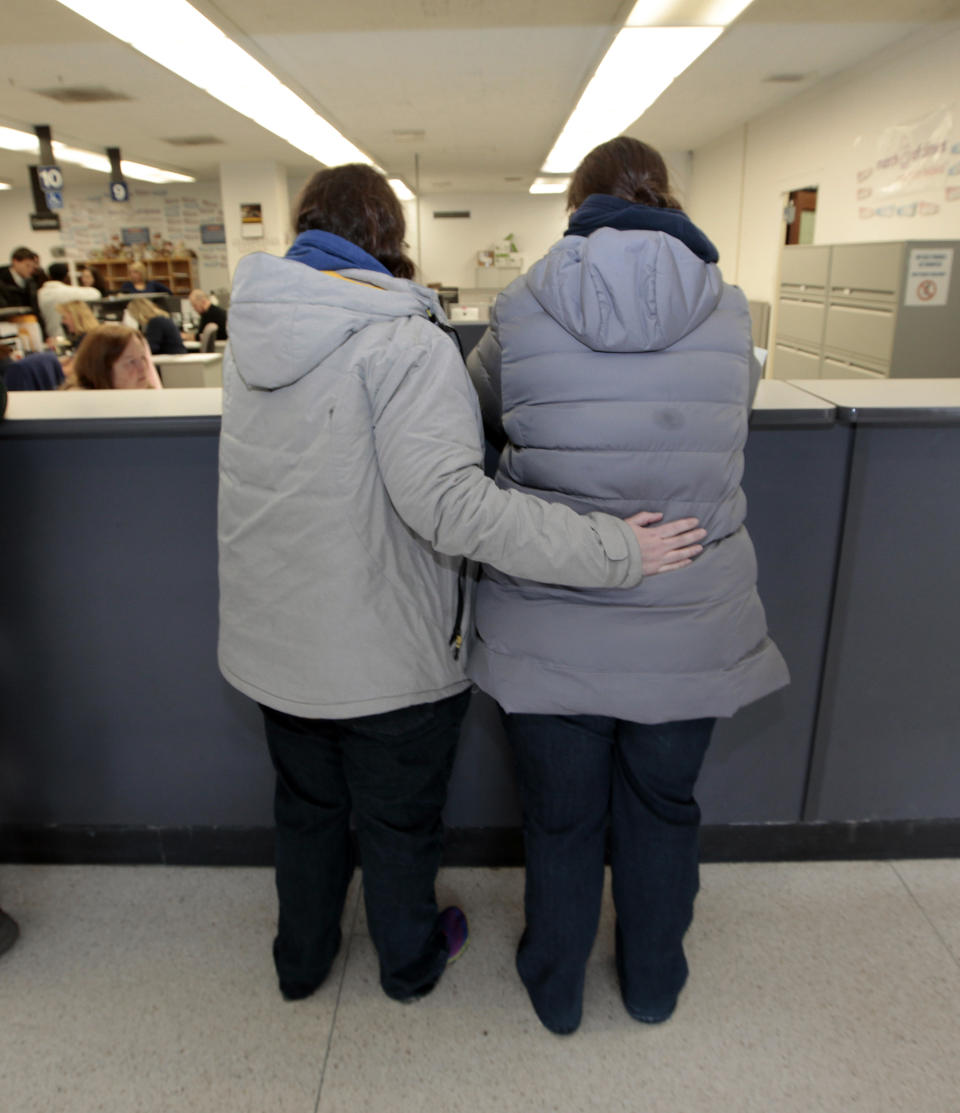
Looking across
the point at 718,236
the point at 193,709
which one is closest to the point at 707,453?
the point at 193,709

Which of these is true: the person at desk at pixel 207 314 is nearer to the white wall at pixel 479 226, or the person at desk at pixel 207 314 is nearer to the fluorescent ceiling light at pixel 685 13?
the fluorescent ceiling light at pixel 685 13

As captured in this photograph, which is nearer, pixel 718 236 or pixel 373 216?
pixel 373 216

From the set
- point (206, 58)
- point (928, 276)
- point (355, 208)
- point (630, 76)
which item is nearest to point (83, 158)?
point (206, 58)

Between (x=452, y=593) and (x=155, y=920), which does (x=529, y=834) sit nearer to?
(x=452, y=593)

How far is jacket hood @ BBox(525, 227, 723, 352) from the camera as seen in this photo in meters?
1.05

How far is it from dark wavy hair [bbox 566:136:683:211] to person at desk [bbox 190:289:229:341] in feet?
20.9

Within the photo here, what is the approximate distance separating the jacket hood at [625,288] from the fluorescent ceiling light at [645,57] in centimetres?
368

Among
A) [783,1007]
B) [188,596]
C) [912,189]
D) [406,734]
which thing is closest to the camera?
[406,734]

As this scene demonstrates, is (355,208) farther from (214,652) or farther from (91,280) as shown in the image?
(91,280)

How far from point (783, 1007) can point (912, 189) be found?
5.39 meters

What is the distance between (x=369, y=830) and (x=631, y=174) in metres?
1.07

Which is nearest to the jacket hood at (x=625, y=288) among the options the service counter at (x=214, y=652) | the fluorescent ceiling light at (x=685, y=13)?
the service counter at (x=214, y=652)

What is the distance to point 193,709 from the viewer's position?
176 cm

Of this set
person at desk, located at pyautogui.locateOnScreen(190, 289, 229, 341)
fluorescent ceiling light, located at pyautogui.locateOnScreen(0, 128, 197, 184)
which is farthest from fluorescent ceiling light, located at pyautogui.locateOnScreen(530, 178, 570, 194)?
person at desk, located at pyautogui.locateOnScreen(190, 289, 229, 341)
